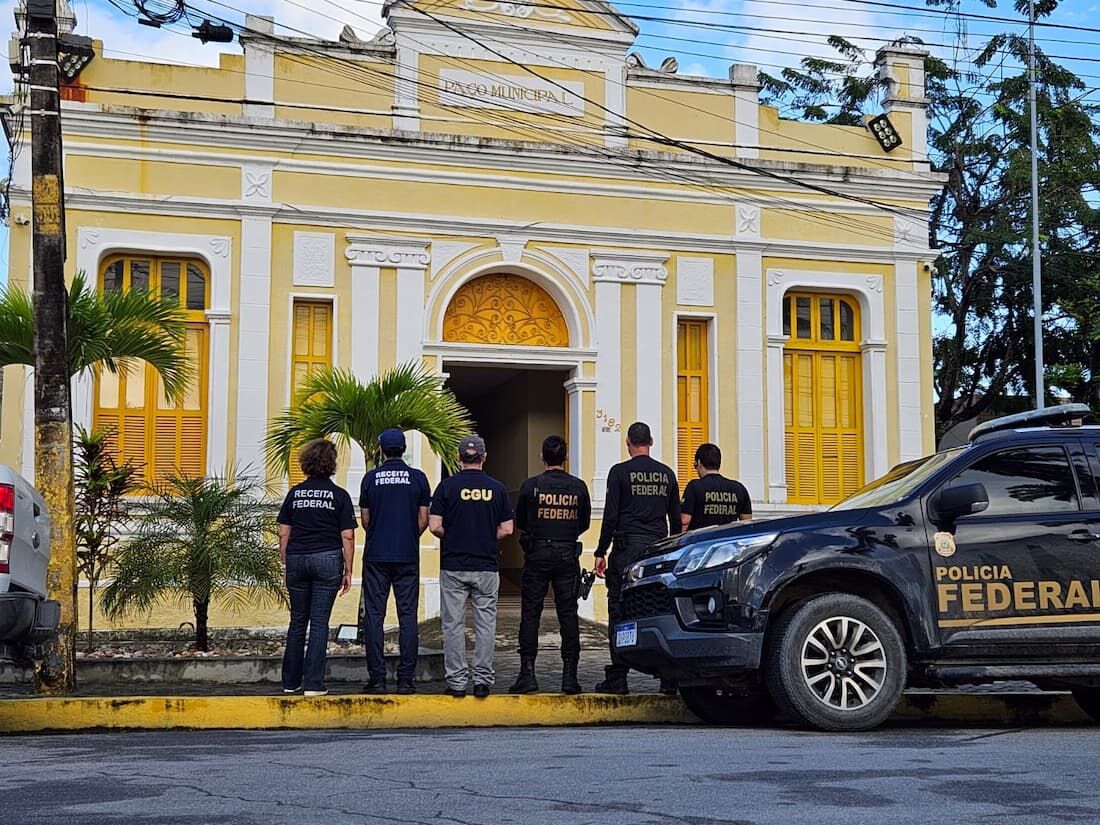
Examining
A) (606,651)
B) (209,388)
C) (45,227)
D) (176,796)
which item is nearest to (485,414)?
(209,388)

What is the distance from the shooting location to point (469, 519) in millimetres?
9461

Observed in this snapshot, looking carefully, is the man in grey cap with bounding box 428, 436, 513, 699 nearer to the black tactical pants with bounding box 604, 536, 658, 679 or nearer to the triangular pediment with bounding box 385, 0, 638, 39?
the black tactical pants with bounding box 604, 536, 658, 679

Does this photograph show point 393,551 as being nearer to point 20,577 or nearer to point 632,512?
point 632,512

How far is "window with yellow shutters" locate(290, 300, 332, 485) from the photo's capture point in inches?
666

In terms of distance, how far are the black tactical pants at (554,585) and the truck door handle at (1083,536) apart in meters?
3.21

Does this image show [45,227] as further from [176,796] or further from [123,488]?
[176,796]

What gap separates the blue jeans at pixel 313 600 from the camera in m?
9.38

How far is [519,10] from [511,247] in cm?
300

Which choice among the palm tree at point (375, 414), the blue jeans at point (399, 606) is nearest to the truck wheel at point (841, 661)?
the blue jeans at point (399, 606)

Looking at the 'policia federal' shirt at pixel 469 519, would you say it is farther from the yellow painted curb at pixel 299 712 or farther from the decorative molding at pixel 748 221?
the decorative molding at pixel 748 221

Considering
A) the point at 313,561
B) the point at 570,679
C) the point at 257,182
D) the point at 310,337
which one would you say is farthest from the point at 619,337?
the point at 313,561

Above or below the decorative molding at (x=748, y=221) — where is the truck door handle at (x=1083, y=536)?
below

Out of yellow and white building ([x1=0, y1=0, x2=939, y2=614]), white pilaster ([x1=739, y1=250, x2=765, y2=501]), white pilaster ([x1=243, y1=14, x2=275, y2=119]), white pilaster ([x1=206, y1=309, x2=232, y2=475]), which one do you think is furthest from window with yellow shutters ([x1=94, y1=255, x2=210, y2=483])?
white pilaster ([x1=739, y1=250, x2=765, y2=501])

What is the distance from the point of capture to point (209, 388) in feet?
53.9
